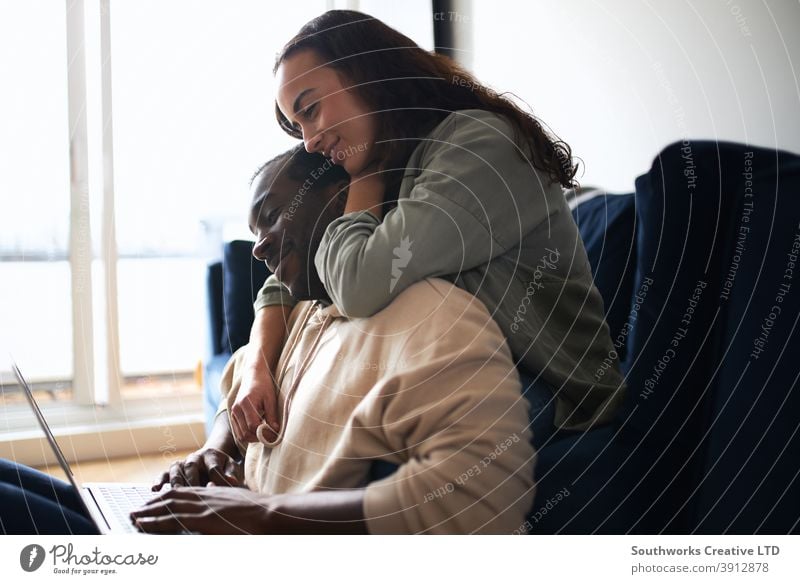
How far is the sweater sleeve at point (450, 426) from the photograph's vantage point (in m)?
0.53

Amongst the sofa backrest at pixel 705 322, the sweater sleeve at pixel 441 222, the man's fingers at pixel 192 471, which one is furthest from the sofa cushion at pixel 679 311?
the man's fingers at pixel 192 471

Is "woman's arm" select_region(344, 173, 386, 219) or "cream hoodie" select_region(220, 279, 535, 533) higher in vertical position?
"woman's arm" select_region(344, 173, 386, 219)

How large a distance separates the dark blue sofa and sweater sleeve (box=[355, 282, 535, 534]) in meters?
0.08

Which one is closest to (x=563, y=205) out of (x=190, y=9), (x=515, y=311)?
(x=515, y=311)

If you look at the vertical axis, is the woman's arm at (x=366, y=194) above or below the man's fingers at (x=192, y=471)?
above

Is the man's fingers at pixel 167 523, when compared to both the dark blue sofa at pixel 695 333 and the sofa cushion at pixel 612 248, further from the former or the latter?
the sofa cushion at pixel 612 248

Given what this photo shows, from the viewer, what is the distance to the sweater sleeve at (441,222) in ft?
1.76

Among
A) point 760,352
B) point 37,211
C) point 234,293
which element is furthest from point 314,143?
point 760,352

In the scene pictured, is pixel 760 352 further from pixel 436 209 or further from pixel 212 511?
pixel 212 511

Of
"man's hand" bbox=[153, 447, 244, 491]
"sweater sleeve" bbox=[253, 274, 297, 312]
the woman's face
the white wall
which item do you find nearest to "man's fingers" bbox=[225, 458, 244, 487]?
"man's hand" bbox=[153, 447, 244, 491]

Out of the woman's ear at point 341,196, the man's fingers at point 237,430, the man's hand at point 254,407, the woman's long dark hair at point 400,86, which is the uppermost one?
the woman's long dark hair at point 400,86

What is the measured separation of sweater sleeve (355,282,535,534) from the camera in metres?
0.53

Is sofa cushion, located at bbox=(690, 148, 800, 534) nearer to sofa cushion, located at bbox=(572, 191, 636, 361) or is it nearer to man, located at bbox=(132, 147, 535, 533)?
sofa cushion, located at bbox=(572, 191, 636, 361)
